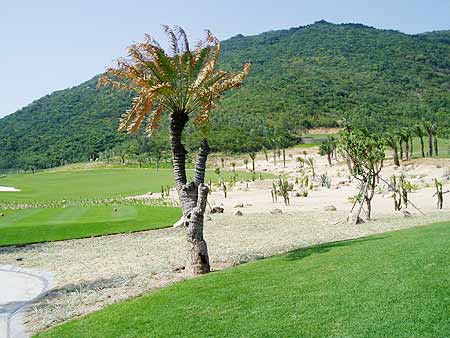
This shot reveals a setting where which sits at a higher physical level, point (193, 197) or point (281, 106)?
point (281, 106)

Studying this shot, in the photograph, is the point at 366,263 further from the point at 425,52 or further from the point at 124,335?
the point at 425,52

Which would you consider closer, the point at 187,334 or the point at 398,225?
the point at 187,334

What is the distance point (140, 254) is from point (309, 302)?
34.6 feet

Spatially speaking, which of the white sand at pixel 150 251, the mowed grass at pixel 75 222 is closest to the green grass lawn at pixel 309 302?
the white sand at pixel 150 251

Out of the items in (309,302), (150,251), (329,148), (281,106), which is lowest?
(150,251)

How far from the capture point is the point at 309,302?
26.8ft

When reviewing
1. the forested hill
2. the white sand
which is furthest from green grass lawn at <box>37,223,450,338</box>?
the forested hill

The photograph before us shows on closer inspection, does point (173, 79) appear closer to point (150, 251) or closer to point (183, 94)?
point (183, 94)

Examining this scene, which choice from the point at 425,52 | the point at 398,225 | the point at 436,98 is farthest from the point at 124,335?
the point at 425,52

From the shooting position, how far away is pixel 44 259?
706 inches

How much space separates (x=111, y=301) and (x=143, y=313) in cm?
238

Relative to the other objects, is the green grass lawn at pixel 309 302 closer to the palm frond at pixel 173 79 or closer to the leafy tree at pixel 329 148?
the palm frond at pixel 173 79

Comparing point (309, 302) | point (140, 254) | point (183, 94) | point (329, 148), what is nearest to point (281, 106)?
point (329, 148)

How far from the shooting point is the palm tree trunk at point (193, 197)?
13164mm
